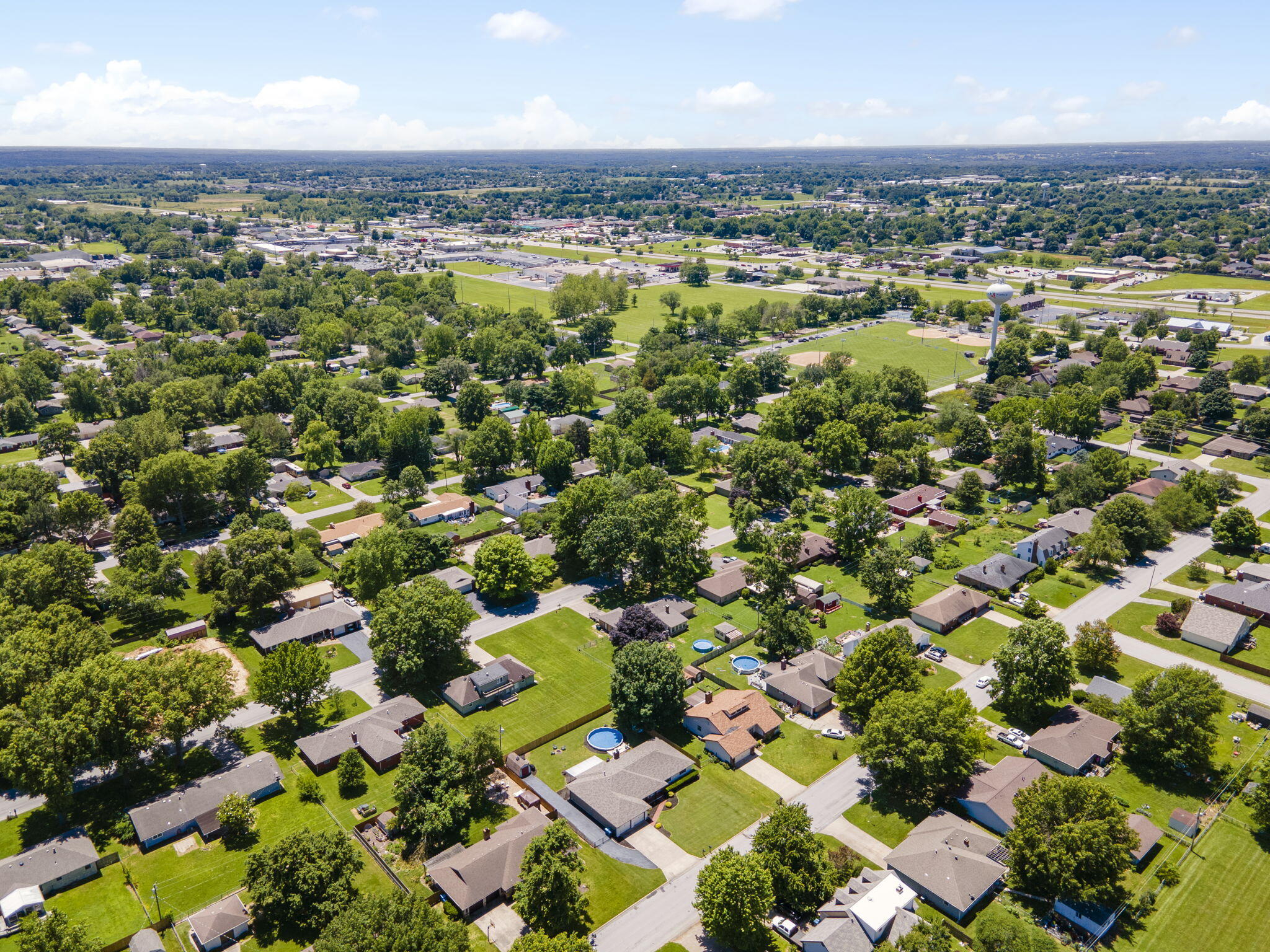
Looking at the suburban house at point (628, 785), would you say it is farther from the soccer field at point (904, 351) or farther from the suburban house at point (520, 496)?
the soccer field at point (904, 351)

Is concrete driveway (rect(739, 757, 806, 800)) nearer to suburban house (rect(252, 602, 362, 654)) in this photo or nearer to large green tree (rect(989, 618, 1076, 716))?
large green tree (rect(989, 618, 1076, 716))

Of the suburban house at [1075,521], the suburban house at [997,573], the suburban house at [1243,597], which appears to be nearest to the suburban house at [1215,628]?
the suburban house at [1243,597]

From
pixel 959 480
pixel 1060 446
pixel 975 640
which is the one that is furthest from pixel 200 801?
pixel 1060 446

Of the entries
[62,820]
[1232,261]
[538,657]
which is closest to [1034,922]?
[538,657]

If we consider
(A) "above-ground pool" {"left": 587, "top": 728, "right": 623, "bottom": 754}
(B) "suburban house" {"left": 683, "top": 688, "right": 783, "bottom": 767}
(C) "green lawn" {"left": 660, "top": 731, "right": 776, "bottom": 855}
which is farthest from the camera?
(A) "above-ground pool" {"left": 587, "top": 728, "right": 623, "bottom": 754}

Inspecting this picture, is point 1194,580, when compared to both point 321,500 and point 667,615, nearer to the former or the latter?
point 667,615

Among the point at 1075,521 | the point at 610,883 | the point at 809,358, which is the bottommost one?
the point at 610,883

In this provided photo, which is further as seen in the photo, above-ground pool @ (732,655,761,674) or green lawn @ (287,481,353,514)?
green lawn @ (287,481,353,514)

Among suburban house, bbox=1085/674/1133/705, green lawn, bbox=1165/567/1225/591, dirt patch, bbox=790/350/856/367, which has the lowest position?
suburban house, bbox=1085/674/1133/705

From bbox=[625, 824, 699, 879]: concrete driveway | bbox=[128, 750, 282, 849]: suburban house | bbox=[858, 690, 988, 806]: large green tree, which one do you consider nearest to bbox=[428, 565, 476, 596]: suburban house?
bbox=[128, 750, 282, 849]: suburban house
